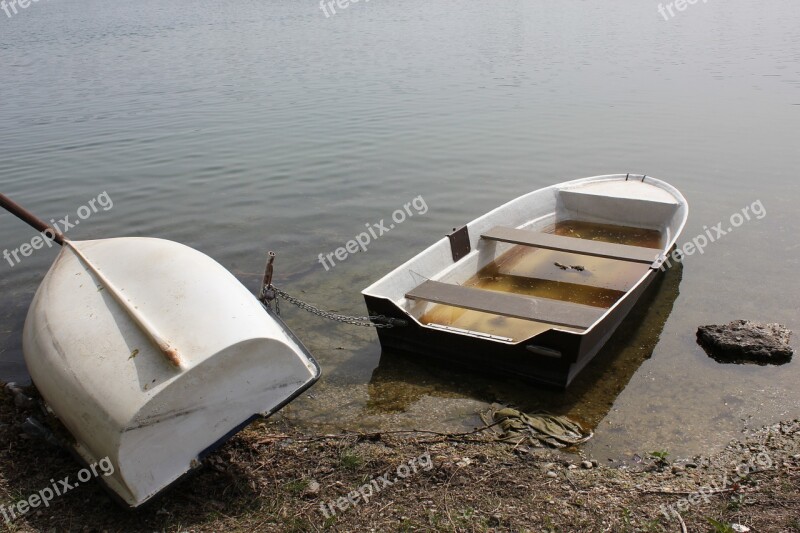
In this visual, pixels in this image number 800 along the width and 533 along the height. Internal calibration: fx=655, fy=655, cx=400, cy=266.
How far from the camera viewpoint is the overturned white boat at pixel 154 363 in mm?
4359

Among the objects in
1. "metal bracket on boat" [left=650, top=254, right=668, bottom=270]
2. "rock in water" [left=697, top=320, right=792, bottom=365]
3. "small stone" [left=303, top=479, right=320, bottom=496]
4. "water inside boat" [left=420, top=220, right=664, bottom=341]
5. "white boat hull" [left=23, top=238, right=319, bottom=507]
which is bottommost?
"rock in water" [left=697, top=320, right=792, bottom=365]

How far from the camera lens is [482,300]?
7.16 metres

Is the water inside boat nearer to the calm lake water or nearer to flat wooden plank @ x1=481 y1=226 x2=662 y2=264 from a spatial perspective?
flat wooden plank @ x1=481 y1=226 x2=662 y2=264

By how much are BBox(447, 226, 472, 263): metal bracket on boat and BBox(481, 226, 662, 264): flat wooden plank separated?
345 millimetres

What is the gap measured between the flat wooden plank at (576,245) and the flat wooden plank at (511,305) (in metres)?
1.40

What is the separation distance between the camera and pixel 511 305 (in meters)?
7.04

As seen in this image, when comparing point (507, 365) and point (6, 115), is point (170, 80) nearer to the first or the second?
point (6, 115)

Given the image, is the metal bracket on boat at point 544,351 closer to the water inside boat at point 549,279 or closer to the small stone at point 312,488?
the water inside boat at point 549,279

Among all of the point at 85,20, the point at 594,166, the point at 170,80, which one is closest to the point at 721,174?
the point at 594,166

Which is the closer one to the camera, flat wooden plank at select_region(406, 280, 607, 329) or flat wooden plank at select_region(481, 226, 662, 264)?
flat wooden plank at select_region(406, 280, 607, 329)

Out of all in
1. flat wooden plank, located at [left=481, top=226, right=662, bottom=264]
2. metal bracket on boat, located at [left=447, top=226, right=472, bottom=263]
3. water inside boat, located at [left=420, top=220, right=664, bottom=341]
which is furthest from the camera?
metal bracket on boat, located at [left=447, top=226, right=472, bottom=263]

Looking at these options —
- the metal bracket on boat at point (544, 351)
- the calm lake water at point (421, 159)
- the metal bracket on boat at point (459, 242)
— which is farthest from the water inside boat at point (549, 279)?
the metal bracket on boat at point (544, 351)

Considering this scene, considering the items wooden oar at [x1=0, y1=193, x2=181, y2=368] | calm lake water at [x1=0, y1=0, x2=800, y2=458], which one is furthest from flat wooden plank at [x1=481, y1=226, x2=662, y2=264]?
wooden oar at [x1=0, y1=193, x2=181, y2=368]

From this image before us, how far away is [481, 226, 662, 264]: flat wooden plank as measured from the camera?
8133 millimetres
